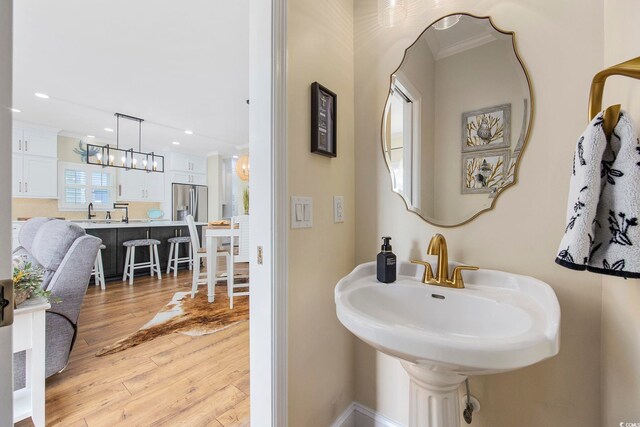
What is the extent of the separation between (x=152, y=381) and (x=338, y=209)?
172cm

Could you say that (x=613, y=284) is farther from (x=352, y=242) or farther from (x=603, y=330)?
(x=352, y=242)

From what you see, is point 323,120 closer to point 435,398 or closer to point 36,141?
point 435,398

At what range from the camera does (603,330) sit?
835mm

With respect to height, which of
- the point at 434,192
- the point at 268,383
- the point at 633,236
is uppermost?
the point at 434,192

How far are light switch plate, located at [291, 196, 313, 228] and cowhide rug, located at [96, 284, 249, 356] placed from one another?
1.95 metres

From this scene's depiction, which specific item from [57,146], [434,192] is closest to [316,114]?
[434,192]

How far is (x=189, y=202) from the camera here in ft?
20.8

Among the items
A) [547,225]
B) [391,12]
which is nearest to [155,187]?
[391,12]

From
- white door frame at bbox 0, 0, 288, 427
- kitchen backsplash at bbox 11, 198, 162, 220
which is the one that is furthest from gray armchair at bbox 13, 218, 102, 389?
kitchen backsplash at bbox 11, 198, 162, 220

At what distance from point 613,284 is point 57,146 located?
23.4 feet

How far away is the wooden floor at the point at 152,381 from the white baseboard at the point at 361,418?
553 millimetres

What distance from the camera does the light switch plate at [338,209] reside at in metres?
1.26

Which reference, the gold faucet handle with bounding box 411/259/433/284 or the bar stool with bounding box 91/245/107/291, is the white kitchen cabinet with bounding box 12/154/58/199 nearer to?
the bar stool with bounding box 91/245/107/291

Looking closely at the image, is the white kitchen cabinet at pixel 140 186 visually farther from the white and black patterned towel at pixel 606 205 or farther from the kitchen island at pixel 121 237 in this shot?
the white and black patterned towel at pixel 606 205
